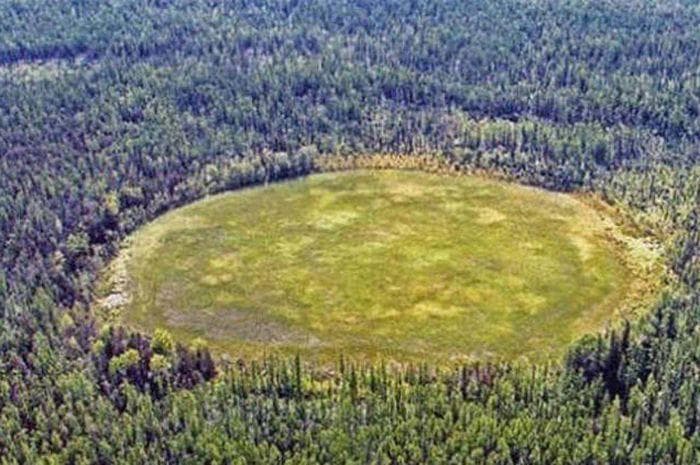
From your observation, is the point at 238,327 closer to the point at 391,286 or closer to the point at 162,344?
the point at 162,344

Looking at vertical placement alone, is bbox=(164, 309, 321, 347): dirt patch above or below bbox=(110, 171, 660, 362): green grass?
below

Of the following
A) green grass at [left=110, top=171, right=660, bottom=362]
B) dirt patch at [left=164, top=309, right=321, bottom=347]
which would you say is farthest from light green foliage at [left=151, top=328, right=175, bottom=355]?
dirt patch at [left=164, top=309, right=321, bottom=347]

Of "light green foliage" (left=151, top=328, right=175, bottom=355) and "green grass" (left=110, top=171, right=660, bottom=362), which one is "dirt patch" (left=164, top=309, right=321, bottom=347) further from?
"light green foliage" (left=151, top=328, right=175, bottom=355)

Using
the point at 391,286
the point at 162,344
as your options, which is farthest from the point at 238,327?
the point at 391,286

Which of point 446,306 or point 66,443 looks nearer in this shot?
→ point 66,443

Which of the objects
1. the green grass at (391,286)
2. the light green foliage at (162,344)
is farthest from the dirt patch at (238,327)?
the light green foliage at (162,344)

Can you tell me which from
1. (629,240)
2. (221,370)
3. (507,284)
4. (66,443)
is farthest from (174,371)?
(629,240)

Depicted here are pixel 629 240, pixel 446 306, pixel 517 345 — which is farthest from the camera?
pixel 629 240

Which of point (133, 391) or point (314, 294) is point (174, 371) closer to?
point (133, 391)
